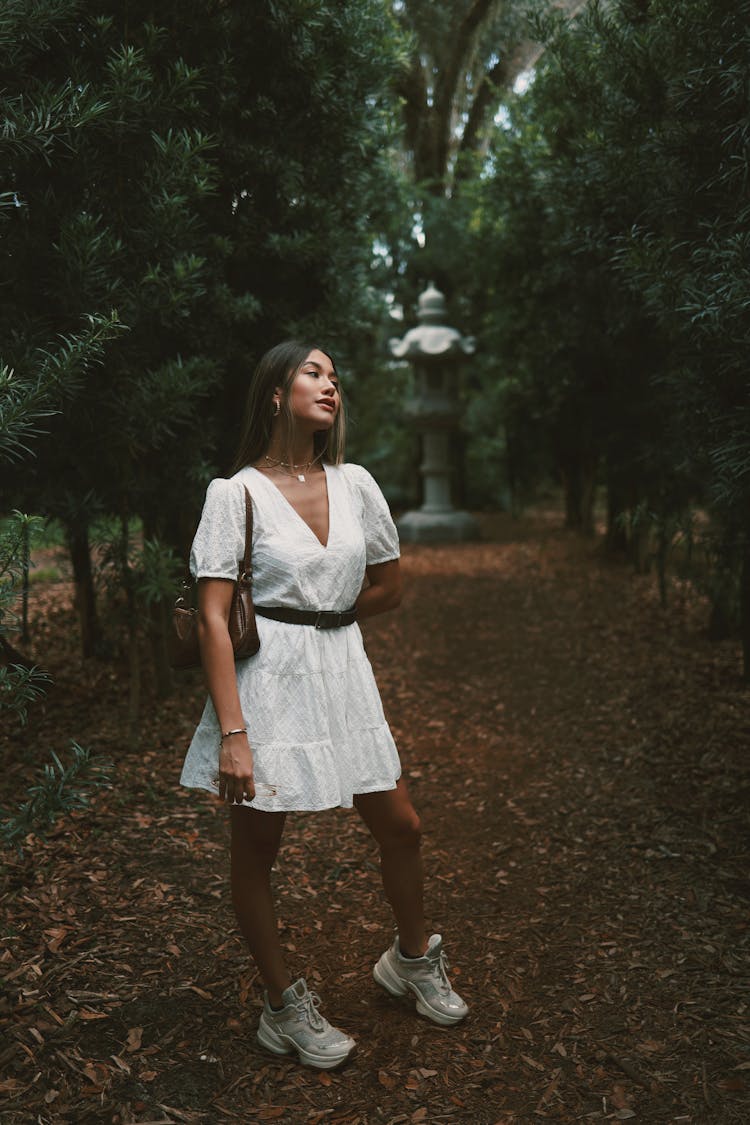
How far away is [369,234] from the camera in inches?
242

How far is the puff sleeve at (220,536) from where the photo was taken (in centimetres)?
234

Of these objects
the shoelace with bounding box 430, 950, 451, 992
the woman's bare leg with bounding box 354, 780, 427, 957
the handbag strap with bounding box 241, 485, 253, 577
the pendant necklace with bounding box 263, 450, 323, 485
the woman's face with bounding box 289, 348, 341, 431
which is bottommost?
the shoelace with bounding box 430, 950, 451, 992

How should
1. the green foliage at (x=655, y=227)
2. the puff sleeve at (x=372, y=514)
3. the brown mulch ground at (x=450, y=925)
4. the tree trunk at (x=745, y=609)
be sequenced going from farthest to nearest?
1. the tree trunk at (x=745, y=609)
2. the green foliage at (x=655, y=227)
3. the puff sleeve at (x=372, y=514)
4. the brown mulch ground at (x=450, y=925)

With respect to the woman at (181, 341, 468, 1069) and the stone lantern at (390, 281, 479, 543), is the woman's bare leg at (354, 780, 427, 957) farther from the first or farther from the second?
the stone lantern at (390, 281, 479, 543)

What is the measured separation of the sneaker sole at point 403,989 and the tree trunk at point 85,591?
9.84ft

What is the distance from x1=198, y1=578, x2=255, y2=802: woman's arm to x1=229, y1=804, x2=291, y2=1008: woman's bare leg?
17cm

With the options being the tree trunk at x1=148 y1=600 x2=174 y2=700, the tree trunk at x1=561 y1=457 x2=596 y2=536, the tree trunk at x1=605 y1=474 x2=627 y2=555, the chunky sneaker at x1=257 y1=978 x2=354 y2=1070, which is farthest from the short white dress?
the tree trunk at x1=561 y1=457 x2=596 y2=536

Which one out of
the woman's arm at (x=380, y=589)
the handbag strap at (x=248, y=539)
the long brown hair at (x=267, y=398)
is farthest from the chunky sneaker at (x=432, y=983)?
the long brown hair at (x=267, y=398)

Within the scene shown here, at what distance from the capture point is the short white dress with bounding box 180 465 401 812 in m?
2.36

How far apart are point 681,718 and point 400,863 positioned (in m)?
3.23

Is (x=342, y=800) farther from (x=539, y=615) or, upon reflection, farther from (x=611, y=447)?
(x=611, y=447)

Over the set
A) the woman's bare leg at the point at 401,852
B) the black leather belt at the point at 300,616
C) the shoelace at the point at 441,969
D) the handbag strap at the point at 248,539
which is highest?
the handbag strap at the point at 248,539

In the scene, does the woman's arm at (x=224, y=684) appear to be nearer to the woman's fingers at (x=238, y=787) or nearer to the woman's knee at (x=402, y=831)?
the woman's fingers at (x=238, y=787)

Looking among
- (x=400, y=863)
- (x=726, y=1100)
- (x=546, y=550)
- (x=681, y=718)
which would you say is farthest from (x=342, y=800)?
(x=546, y=550)
